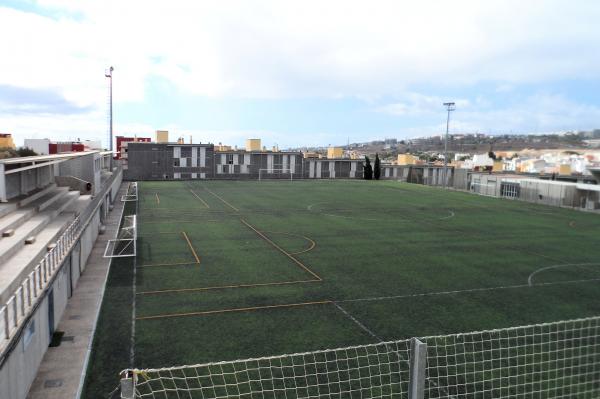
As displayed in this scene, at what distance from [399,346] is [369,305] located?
12.4ft

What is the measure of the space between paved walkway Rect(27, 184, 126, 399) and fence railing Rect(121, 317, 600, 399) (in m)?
1.73

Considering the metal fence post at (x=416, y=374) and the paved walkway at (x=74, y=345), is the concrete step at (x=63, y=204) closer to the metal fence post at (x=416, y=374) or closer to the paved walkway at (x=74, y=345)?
the paved walkway at (x=74, y=345)

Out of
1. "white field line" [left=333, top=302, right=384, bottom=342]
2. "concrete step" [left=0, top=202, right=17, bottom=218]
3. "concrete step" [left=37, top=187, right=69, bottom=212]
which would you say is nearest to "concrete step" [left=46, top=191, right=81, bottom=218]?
"concrete step" [left=37, top=187, right=69, bottom=212]

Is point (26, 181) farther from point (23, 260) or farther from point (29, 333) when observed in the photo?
point (29, 333)

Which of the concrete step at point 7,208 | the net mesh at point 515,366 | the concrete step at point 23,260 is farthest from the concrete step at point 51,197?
the net mesh at point 515,366

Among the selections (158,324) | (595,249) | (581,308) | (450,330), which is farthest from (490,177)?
(158,324)

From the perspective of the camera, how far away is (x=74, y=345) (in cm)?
1412

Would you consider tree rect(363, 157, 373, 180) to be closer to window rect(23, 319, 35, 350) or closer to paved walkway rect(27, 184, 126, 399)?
paved walkway rect(27, 184, 126, 399)

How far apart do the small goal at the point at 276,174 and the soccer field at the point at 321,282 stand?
53226 millimetres

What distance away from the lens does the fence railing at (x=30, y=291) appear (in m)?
9.86

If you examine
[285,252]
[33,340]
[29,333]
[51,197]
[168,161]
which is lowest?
[285,252]

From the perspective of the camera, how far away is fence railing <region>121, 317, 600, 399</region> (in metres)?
11.9

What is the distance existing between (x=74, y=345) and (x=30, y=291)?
284 centimetres

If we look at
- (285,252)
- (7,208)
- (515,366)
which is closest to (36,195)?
(7,208)
